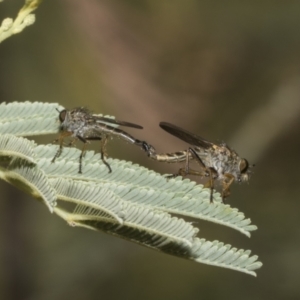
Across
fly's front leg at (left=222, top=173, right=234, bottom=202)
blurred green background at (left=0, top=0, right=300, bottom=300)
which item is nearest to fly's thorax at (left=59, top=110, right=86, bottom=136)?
fly's front leg at (left=222, top=173, right=234, bottom=202)

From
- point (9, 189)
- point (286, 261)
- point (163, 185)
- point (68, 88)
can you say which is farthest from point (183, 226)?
point (68, 88)

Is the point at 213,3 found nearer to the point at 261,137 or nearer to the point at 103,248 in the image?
the point at 261,137

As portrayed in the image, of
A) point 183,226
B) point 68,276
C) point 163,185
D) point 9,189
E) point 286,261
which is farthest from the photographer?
point 9,189

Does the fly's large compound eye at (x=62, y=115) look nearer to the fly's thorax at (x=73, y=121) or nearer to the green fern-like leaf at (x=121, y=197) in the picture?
the fly's thorax at (x=73, y=121)

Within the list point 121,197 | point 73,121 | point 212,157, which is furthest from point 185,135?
point 121,197

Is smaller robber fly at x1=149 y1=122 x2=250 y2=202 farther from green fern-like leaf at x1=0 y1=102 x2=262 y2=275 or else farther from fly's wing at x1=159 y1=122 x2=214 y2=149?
green fern-like leaf at x1=0 y1=102 x2=262 y2=275

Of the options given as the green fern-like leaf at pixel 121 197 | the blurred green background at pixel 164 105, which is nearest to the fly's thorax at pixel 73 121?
the green fern-like leaf at pixel 121 197
